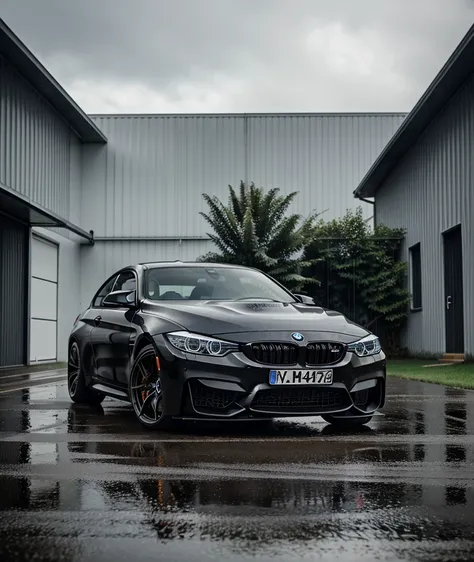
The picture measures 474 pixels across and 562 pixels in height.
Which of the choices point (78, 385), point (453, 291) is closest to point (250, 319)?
point (78, 385)

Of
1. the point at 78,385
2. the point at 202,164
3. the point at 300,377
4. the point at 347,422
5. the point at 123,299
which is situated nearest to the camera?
the point at 300,377

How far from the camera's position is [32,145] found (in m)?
24.1

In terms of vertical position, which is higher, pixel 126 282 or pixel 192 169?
pixel 192 169

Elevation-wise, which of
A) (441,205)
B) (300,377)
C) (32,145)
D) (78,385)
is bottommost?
(78,385)

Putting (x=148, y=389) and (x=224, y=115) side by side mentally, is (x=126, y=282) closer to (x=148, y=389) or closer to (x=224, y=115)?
(x=148, y=389)

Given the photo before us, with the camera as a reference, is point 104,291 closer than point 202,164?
Yes

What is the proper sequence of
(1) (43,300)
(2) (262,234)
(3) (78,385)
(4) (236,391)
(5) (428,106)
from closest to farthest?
1. (4) (236,391)
2. (3) (78,385)
3. (5) (428,106)
4. (1) (43,300)
5. (2) (262,234)

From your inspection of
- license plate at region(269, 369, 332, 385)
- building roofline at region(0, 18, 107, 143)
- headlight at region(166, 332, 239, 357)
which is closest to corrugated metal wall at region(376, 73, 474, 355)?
building roofline at region(0, 18, 107, 143)

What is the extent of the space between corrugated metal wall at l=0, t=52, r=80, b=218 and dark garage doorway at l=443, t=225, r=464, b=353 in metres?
11.8

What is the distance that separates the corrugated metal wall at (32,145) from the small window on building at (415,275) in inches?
457

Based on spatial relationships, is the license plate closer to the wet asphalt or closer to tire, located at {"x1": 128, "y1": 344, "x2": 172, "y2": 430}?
the wet asphalt

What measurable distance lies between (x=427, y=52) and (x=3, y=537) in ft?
63.8

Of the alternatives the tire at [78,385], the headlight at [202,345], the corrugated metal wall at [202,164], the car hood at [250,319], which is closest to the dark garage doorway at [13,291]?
the corrugated metal wall at [202,164]

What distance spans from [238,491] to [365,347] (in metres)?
2.68
